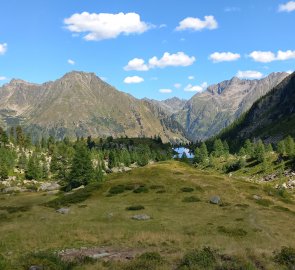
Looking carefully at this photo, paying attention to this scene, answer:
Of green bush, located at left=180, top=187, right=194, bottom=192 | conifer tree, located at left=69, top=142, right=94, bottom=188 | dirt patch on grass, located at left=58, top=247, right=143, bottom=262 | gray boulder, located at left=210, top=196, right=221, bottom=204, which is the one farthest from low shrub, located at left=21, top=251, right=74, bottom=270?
conifer tree, located at left=69, top=142, right=94, bottom=188

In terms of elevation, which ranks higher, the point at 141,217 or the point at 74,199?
the point at 141,217

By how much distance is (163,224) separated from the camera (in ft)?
147

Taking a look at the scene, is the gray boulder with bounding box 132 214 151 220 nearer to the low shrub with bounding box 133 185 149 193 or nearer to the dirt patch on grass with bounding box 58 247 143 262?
the dirt patch on grass with bounding box 58 247 143 262

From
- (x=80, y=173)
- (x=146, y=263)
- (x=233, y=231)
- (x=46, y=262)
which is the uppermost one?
(x=46, y=262)

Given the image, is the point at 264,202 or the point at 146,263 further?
the point at 264,202

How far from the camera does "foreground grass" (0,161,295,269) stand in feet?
106

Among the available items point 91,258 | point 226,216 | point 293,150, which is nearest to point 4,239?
point 91,258

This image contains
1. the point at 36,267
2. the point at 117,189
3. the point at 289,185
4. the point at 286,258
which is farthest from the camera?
the point at 289,185

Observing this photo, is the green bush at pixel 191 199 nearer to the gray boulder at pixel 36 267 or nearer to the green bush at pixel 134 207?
the green bush at pixel 134 207

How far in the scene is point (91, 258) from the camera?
2681 cm

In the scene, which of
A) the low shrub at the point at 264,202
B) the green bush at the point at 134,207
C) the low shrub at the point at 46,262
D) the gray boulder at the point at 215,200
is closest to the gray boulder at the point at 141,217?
the green bush at the point at 134,207

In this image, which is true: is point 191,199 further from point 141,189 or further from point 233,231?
point 233,231

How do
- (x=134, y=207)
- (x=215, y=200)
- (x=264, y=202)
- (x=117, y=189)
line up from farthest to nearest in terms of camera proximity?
(x=117, y=189), (x=264, y=202), (x=215, y=200), (x=134, y=207)

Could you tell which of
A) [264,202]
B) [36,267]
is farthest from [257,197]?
[36,267]
